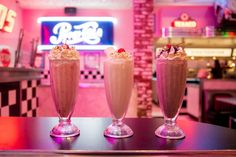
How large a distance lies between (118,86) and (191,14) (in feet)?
21.5

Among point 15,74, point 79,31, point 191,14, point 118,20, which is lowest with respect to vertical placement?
point 15,74

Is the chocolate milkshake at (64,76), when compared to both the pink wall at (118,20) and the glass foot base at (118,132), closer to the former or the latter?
the glass foot base at (118,132)

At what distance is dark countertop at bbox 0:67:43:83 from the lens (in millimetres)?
2535

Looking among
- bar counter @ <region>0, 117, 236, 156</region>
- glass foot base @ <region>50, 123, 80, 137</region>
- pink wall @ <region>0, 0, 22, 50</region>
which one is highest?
pink wall @ <region>0, 0, 22, 50</region>

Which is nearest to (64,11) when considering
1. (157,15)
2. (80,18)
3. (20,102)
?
(80,18)

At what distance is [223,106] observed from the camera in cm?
517

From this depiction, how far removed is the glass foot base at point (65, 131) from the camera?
1.06m

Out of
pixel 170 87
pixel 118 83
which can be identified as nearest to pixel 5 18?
pixel 118 83

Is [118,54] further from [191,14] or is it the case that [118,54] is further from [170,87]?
[191,14]

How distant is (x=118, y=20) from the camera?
6453 millimetres

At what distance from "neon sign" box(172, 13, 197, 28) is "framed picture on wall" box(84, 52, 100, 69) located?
87.9 inches

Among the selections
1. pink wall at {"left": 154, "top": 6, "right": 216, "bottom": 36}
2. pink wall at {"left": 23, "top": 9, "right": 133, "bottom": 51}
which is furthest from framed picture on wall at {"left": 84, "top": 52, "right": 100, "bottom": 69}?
pink wall at {"left": 154, "top": 6, "right": 216, "bottom": 36}

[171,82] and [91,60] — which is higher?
[91,60]

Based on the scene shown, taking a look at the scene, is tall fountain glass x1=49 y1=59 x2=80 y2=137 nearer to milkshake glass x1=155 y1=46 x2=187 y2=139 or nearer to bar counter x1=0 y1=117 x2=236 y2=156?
bar counter x1=0 y1=117 x2=236 y2=156
